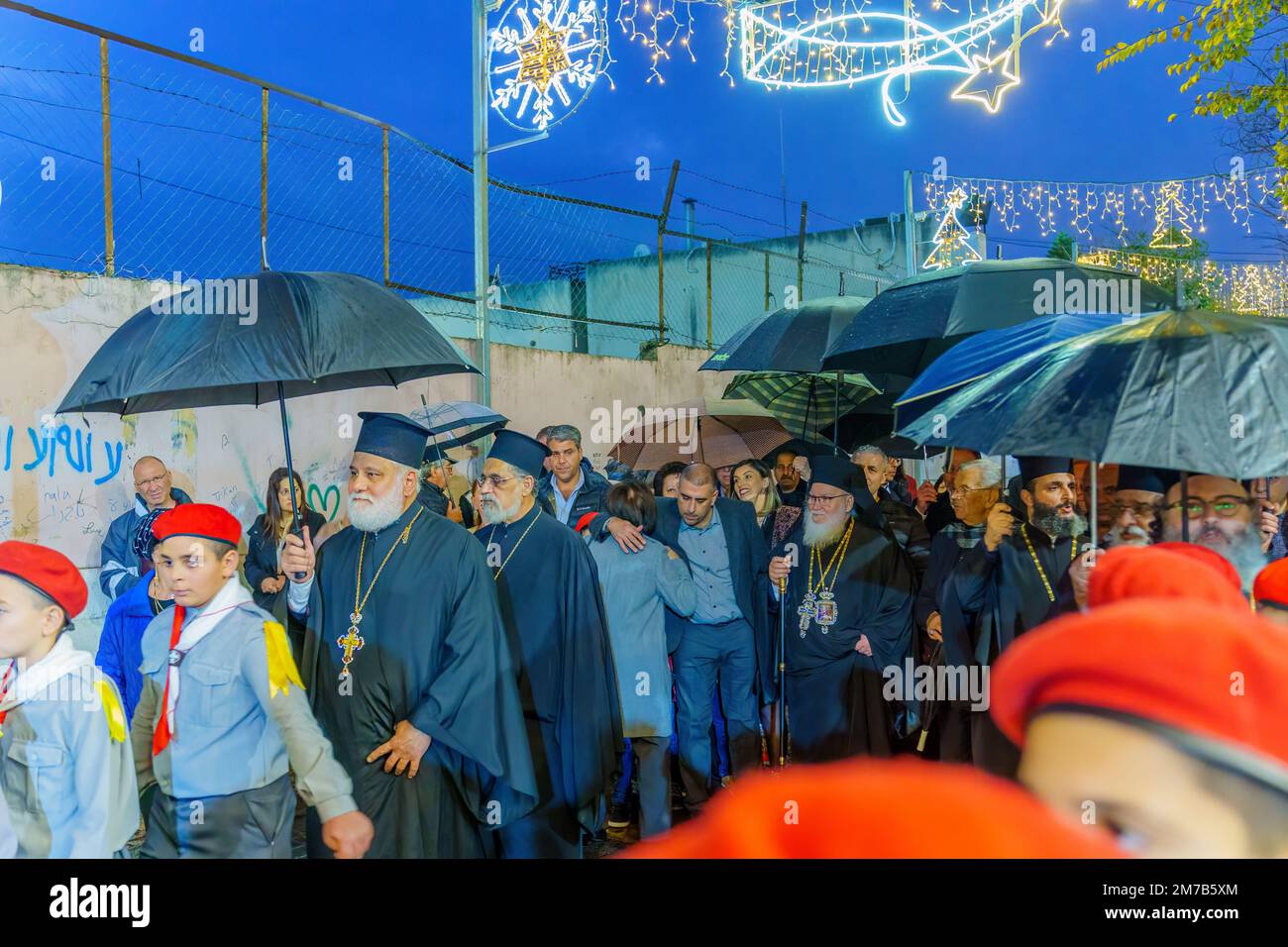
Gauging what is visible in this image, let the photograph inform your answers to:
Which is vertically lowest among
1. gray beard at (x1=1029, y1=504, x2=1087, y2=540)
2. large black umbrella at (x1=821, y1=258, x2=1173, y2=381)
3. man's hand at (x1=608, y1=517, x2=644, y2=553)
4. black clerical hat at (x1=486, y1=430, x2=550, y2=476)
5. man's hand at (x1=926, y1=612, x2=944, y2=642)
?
man's hand at (x1=926, y1=612, x2=944, y2=642)

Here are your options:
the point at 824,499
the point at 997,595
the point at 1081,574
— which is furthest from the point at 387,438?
the point at 997,595

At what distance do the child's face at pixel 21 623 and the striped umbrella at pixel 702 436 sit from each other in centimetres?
591

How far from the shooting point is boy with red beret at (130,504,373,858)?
348 centimetres

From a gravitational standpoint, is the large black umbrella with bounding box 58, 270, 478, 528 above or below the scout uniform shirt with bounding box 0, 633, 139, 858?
above

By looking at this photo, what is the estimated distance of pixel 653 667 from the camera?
5516mm

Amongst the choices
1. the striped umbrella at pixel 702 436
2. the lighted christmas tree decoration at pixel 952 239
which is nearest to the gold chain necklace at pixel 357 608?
the striped umbrella at pixel 702 436

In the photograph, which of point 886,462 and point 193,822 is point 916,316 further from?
point 193,822

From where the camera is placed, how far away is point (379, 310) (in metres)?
4.21

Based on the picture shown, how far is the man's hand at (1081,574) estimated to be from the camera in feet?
11.8

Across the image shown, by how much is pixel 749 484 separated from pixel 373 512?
10.4 feet

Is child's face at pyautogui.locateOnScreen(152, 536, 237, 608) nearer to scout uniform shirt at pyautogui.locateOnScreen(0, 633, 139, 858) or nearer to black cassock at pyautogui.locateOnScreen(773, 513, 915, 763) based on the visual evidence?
scout uniform shirt at pyautogui.locateOnScreen(0, 633, 139, 858)

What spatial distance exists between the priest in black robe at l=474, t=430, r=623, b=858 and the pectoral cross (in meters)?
0.93

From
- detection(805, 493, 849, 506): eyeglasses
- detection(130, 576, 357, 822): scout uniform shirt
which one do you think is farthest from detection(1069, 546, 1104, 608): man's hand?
detection(130, 576, 357, 822): scout uniform shirt
